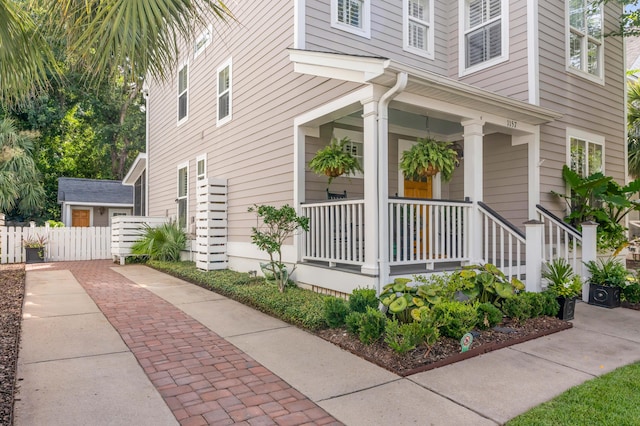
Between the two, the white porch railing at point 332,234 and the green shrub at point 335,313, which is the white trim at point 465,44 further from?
the green shrub at point 335,313

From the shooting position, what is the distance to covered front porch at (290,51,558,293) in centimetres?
505

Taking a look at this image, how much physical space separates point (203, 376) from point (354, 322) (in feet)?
4.99

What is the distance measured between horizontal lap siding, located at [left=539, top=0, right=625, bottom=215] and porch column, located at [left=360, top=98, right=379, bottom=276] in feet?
12.2

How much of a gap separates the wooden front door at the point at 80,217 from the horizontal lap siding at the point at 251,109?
1049 cm

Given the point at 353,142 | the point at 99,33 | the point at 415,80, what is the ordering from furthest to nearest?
the point at 353,142, the point at 415,80, the point at 99,33

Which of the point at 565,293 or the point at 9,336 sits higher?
the point at 565,293

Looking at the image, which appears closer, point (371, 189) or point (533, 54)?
point (371, 189)

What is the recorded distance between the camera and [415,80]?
4.84 m

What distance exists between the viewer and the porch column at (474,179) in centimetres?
581

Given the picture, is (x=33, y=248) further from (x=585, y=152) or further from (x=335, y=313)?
(x=585, y=152)

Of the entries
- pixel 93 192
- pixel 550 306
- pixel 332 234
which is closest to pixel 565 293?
pixel 550 306

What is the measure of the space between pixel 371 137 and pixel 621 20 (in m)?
7.32

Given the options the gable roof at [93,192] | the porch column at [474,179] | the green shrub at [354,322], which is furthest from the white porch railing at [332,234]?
the gable roof at [93,192]

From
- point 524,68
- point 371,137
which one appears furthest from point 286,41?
point 524,68
